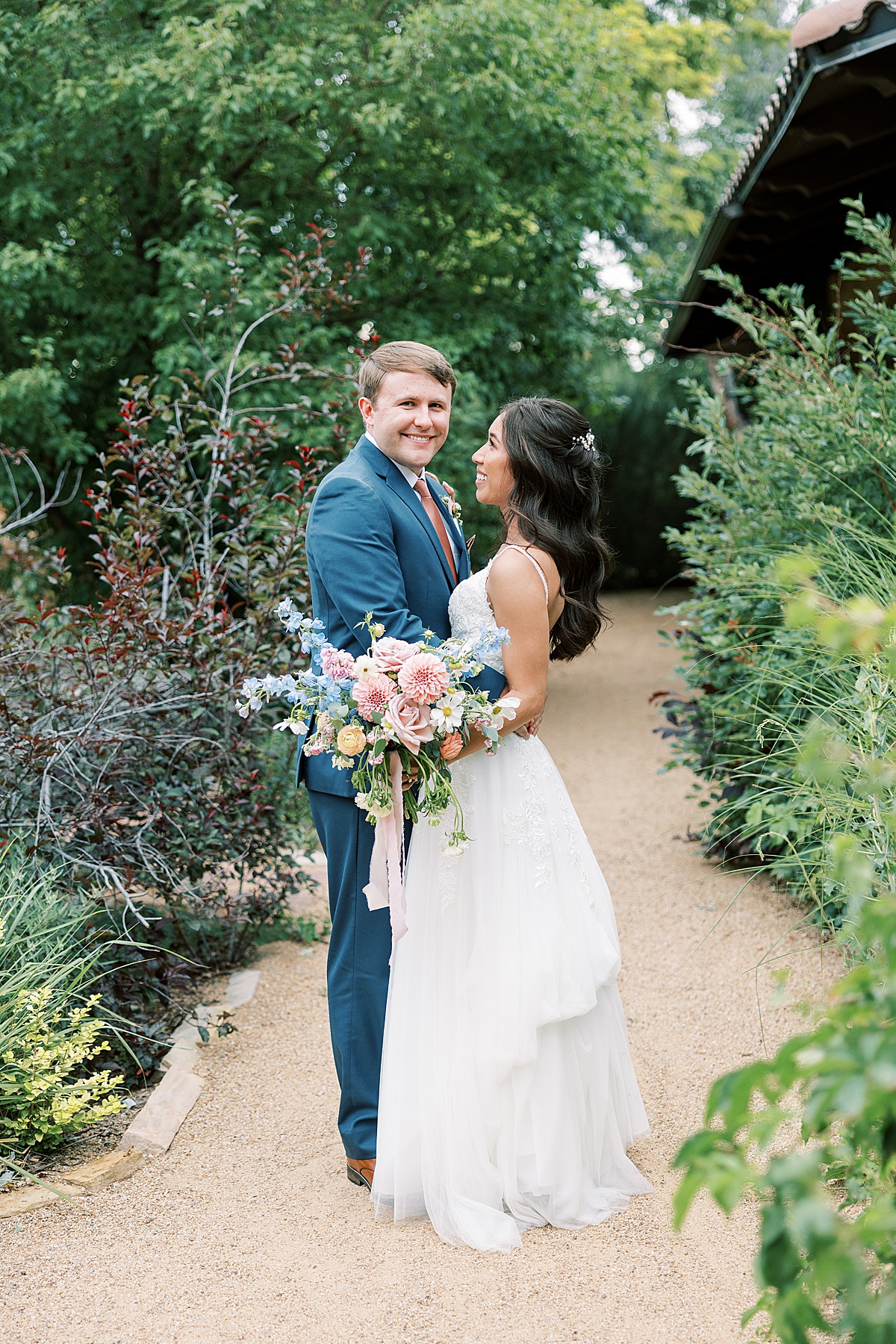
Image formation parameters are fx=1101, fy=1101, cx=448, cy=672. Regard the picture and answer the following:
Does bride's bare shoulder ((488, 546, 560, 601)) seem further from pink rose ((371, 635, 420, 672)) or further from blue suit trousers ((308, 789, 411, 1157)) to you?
blue suit trousers ((308, 789, 411, 1157))

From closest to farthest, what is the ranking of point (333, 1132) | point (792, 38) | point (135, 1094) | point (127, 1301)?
point (127, 1301)
point (333, 1132)
point (135, 1094)
point (792, 38)

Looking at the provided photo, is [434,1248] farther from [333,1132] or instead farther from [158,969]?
[158,969]

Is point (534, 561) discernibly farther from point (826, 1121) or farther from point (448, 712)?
point (826, 1121)

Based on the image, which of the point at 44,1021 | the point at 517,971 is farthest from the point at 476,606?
the point at 44,1021

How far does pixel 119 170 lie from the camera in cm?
777

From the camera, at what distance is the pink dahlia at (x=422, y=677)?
2.52 m

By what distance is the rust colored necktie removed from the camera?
10.5ft

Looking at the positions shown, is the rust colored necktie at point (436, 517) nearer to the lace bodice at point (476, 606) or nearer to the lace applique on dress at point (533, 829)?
the lace bodice at point (476, 606)

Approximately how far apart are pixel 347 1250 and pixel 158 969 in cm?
164

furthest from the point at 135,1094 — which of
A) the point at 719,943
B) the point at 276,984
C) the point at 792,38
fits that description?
the point at 792,38

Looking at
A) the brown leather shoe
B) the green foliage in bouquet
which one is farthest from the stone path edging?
the green foliage in bouquet

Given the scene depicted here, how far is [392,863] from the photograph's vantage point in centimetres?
281

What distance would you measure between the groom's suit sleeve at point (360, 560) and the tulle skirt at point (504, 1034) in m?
0.49

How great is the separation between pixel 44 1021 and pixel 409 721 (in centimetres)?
157
